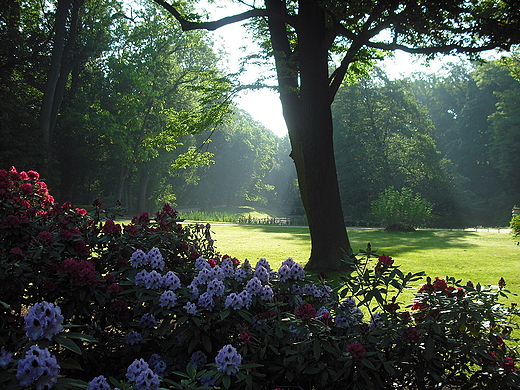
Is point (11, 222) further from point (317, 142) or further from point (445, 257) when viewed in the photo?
point (445, 257)

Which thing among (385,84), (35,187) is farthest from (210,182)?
(35,187)

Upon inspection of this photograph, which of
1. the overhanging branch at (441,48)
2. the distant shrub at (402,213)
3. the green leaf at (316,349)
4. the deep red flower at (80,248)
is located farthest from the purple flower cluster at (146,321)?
the distant shrub at (402,213)

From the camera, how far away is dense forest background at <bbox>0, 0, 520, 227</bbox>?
2289cm

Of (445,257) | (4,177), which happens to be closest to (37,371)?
(4,177)

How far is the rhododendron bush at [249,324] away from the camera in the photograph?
2.45 meters

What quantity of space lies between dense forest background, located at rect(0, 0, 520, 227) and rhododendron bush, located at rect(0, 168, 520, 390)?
15.8m

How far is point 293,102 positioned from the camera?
8844 millimetres

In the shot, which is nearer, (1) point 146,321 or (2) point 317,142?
(1) point 146,321

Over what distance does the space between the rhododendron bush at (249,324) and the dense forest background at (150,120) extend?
1579 cm

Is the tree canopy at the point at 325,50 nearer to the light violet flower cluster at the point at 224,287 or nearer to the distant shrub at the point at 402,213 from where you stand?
the light violet flower cluster at the point at 224,287

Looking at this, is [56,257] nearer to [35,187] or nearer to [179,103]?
[35,187]

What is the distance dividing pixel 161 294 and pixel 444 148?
47307mm

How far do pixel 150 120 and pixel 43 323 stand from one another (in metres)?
32.4

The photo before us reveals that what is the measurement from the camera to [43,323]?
1769 mm
